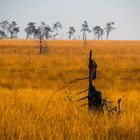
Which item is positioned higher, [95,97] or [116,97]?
[95,97]

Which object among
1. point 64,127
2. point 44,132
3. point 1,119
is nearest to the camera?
point 44,132

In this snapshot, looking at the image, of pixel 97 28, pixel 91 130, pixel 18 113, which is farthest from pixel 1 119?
pixel 97 28

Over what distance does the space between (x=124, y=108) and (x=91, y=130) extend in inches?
90.0

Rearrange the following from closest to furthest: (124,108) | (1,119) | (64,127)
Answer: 1. (64,127)
2. (1,119)
3. (124,108)

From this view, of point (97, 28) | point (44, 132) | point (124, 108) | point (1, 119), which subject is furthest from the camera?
point (97, 28)

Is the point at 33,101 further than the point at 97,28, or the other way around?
the point at 97,28

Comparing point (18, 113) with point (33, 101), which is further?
point (33, 101)

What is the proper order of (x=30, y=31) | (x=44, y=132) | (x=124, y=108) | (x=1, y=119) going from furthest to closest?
(x=30, y=31), (x=124, y=108), (x=1, y=119), (x=44, y=132)

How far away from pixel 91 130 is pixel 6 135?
97 cm

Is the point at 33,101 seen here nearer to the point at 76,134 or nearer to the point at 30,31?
the point at 76,134

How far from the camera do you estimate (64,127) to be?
440 cm

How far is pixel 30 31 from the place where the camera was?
388 ft

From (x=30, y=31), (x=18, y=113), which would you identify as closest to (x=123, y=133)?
(x=18, y=113)

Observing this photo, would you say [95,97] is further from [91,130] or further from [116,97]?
[116,97]
